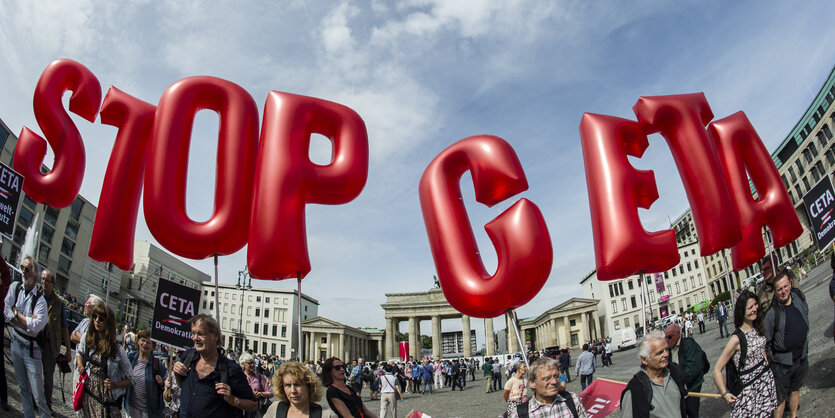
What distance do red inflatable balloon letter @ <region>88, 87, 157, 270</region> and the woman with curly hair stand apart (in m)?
3.65

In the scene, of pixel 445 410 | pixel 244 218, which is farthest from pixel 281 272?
pixel 445 410

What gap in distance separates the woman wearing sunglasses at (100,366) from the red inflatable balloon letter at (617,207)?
18.1ft

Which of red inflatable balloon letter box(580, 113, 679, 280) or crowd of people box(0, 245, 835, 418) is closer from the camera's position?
crowd of people box(0, 245, 835, 418)

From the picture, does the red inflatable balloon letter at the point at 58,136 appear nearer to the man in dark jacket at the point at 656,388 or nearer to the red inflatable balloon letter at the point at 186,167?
the red inflatable balloon letter at the point at 186,167

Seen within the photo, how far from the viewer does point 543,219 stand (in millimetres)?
5445

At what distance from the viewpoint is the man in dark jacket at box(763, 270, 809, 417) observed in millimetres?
5227

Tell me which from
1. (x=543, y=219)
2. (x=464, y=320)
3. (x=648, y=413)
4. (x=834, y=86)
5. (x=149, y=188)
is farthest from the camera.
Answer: (x=464, y=320)

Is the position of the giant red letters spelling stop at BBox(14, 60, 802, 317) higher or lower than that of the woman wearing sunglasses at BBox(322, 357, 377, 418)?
higher

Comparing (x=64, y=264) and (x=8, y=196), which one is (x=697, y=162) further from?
(x=64, y=264)

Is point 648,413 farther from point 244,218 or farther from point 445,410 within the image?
point 445,410

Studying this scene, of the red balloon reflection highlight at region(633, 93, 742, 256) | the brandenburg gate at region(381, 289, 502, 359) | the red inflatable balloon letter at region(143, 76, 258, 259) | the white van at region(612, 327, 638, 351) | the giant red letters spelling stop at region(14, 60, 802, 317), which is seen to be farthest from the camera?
the brandenburg gate at region(381, 289, 502, 359)

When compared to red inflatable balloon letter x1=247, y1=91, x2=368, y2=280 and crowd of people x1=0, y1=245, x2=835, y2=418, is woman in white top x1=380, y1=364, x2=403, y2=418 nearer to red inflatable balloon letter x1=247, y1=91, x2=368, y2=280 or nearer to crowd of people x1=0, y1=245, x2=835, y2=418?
crowd of people x1=0, y1=245, x2=835, y2=418

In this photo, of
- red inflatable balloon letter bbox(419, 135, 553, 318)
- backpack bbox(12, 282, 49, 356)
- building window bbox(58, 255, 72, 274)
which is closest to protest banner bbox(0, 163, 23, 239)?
backpack bbox(12, 282, 49, 356)

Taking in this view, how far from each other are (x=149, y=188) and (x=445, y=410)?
13167mm
